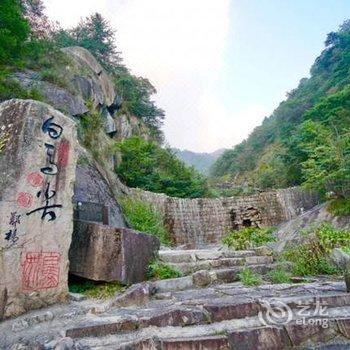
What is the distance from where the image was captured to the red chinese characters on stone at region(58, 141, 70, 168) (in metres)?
4.21

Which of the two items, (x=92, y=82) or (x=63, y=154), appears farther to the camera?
(x=92, y=82)

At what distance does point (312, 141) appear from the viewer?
1638 centimetres

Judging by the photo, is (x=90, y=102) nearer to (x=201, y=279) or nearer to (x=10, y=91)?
(x=10, y=91)

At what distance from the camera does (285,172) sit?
21234 mm

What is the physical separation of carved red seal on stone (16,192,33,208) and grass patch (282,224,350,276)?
12.2 ft

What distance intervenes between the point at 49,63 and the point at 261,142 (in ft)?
104

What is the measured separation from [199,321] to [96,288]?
73.4 inches

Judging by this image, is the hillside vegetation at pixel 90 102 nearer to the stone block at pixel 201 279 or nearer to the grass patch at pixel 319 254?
the stone block at pixel 201 279

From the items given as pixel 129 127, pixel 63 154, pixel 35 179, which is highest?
pixel 129 127

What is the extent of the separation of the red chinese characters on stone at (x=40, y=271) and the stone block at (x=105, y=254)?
56 centimetres

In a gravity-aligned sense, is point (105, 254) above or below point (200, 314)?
above

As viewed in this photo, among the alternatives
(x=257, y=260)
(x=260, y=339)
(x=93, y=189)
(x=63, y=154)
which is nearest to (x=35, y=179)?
(x=63, y=154)

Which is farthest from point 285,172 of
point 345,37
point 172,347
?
point 345,37

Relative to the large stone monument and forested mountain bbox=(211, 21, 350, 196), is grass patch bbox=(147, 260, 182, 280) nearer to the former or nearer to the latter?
the large stone monument
